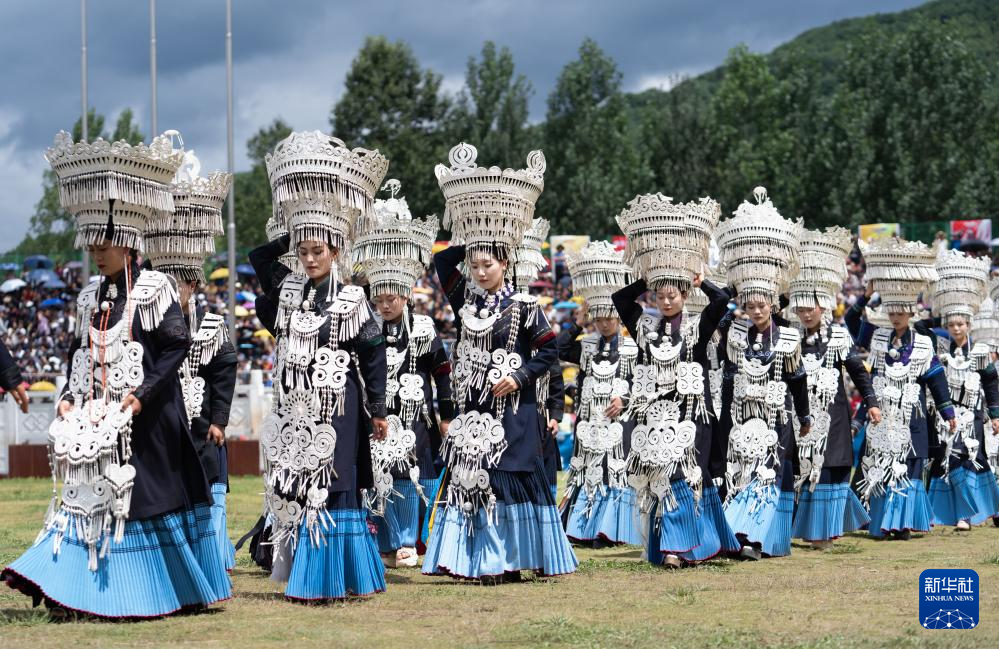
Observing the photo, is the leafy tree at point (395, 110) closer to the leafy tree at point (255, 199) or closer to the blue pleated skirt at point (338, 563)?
the leafy tree at point (255, 199)

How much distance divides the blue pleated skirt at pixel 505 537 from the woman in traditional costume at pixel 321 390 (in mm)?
922

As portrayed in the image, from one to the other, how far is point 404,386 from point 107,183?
3.74 m

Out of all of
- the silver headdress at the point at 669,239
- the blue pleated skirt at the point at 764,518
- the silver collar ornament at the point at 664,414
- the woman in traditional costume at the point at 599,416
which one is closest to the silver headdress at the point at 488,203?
the silver headdress at the point at 669,239

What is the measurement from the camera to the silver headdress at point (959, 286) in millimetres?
14789

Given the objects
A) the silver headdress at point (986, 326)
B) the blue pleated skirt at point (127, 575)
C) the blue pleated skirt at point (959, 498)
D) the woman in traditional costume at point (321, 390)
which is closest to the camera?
the blue pleated skirt at point (127, 575)

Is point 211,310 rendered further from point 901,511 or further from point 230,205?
point 901,511

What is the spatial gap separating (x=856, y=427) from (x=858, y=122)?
39887mm

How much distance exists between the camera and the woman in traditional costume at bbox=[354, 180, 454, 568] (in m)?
10.6

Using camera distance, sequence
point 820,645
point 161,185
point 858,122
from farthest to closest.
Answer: point 858,122 < point 161,185 < point 820,645

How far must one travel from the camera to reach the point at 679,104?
5212 centimetres

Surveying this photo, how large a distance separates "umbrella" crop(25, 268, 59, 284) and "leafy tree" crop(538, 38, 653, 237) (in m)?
18.9

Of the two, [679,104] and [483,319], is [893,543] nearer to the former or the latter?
[483,319]

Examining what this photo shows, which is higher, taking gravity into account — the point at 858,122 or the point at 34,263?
the point at 858,122

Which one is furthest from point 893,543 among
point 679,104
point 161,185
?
point 679,104
